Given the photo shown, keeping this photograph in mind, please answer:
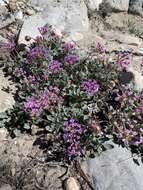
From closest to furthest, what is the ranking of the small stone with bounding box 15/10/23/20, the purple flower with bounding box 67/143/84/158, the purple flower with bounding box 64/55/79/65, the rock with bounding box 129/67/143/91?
the purple flower with bounding box 67/143/84/158 → the rock with bounding box 129/67/143/91 → the purple flower with bounding box 64/55/79/65 → the small stone with bounding box 15/10/23/20

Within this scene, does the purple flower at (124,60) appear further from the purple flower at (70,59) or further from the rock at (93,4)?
the rock at (93,4)

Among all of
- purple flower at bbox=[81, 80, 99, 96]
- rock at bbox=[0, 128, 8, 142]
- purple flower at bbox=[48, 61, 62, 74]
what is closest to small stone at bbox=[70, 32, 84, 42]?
purple flower at bbox=[48, 61, 62, 74]

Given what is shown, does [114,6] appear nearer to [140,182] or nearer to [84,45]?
[84,45]

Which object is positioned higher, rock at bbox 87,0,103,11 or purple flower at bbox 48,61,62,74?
rock at bbox 87,0,103,11

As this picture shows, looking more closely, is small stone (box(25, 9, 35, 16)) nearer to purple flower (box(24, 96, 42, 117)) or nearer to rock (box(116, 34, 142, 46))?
Result: rock (box(116, 34, 142, 46))

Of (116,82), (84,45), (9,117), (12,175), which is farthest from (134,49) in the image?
(12,175)

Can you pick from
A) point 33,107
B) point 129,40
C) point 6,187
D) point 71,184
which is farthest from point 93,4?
point 6,187

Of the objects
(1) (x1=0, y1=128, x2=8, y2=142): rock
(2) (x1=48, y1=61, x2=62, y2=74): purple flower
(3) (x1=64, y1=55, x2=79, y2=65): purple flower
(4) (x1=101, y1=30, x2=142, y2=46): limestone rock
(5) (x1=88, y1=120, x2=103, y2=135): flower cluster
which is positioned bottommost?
(1) (x1=0, y1=128, x2=8, y2=142): rock
